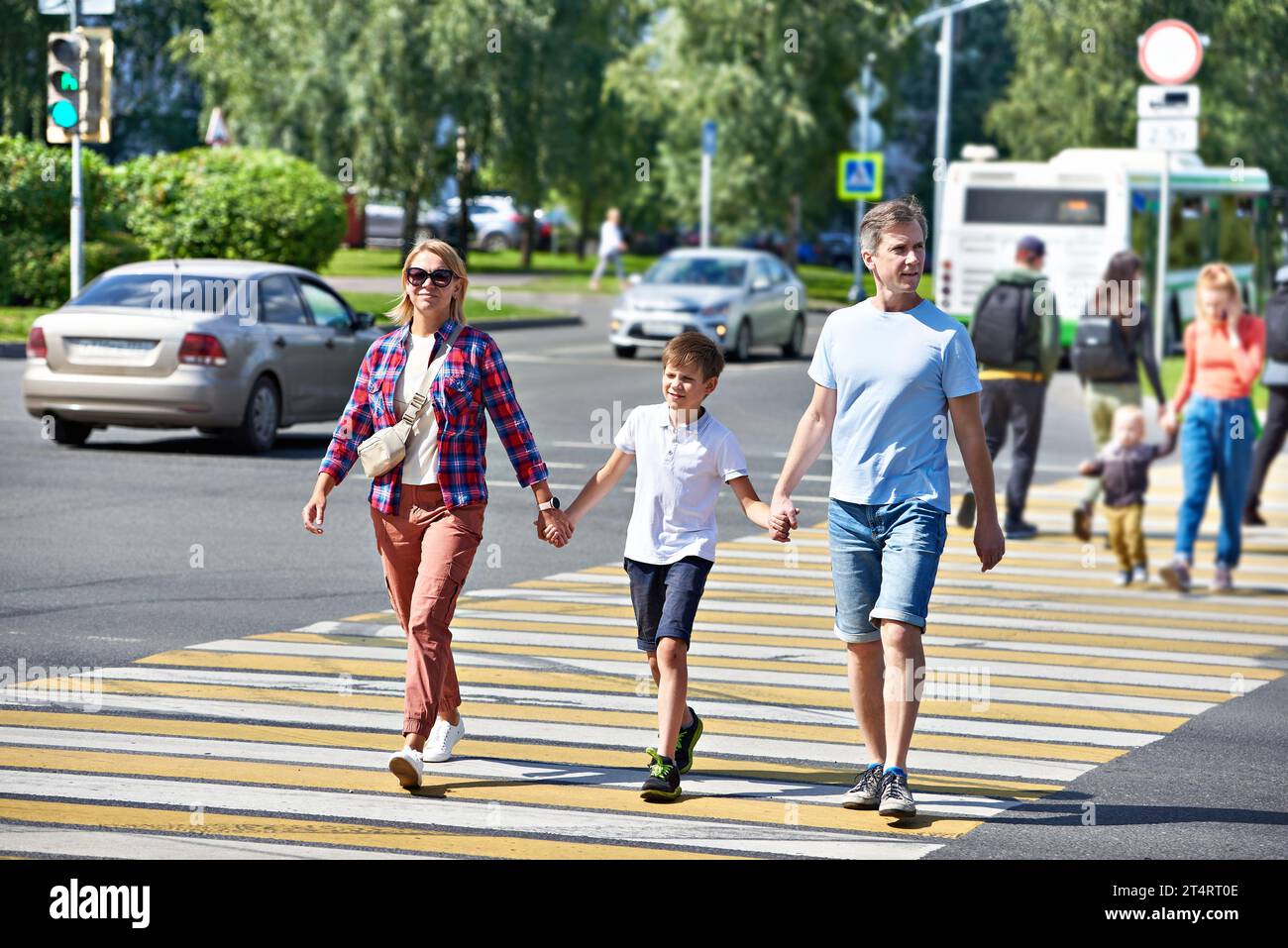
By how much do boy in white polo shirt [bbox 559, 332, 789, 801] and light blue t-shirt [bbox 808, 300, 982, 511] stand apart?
1.22ft

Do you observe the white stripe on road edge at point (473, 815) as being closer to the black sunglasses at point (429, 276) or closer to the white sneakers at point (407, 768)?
the white sneakers at point (407, 768)

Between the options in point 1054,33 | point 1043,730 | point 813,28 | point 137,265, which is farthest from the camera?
point 1054,33

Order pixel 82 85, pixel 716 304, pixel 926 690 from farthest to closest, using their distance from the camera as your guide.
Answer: pixel 716 304, pixel 82 85, pixel 926 690

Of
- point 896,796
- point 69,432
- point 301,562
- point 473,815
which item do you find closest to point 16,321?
point 69,432

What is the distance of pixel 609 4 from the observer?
61.0 metres

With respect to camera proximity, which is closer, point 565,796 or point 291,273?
point 565,796

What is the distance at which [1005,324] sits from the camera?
13383mm

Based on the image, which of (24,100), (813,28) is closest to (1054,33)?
(813,28)

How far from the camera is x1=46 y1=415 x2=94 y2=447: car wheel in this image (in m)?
17.0

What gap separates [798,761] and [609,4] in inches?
2190

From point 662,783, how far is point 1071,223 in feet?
83.3

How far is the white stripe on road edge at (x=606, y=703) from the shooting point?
781 cm

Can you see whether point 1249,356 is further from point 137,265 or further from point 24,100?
point 24,100

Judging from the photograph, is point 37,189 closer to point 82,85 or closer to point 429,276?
point 82,85
